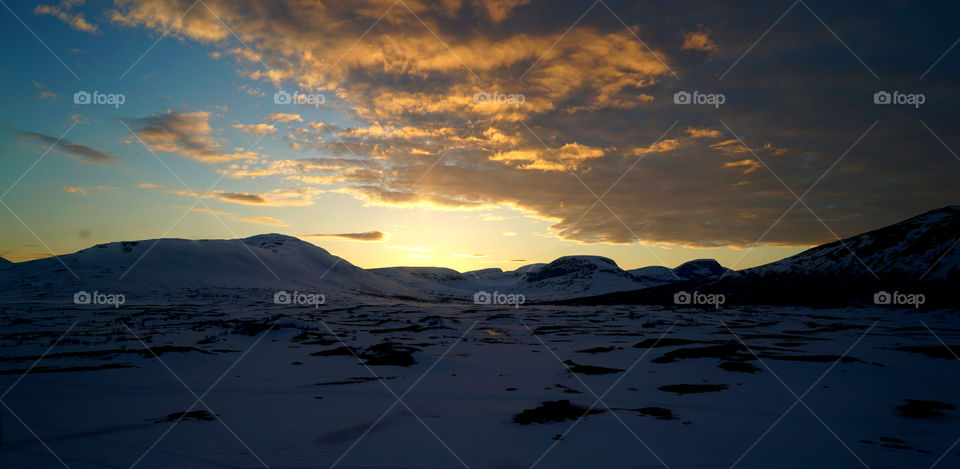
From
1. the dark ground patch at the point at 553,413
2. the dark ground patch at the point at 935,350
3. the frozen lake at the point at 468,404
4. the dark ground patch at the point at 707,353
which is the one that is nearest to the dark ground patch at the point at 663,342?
the frozen lake at the point at 468,404

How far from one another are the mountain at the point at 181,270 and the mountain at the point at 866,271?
8489 cm

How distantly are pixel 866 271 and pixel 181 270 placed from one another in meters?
120

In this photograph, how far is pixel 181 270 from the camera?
88312 millimetres

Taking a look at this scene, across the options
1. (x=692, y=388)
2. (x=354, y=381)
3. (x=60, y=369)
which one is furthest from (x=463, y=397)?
(x=60, y=369)

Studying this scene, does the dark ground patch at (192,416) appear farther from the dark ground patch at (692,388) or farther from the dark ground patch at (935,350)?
the dark ground patch at (935,350)

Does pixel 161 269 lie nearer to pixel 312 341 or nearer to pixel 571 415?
pixel 312 341

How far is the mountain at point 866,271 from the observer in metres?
51.9

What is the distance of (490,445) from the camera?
314 inches

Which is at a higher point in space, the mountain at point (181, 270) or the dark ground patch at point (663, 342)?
the mountain at point (181, 270)

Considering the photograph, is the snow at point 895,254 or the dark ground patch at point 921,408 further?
the snow at point 895,254

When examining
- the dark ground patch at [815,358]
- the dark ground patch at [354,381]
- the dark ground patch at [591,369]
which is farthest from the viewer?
the dark ground patch at [815,358]

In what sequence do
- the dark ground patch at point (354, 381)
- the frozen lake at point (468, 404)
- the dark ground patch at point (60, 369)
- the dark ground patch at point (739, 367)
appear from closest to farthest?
the frozen lake at point (468, 404) < the dark ground patch at point (354, 381) < the dark ground patch at point (60, 369) < the dark ground patch at point (739, 367)

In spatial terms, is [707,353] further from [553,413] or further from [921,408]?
[553,413]

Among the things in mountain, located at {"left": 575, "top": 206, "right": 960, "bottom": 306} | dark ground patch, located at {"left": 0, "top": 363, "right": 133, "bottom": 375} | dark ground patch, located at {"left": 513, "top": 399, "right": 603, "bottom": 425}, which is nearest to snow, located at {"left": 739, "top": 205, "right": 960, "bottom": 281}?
mountain, located at {"left": 575, "top": 206, "right": 960, "bottom": 306}
